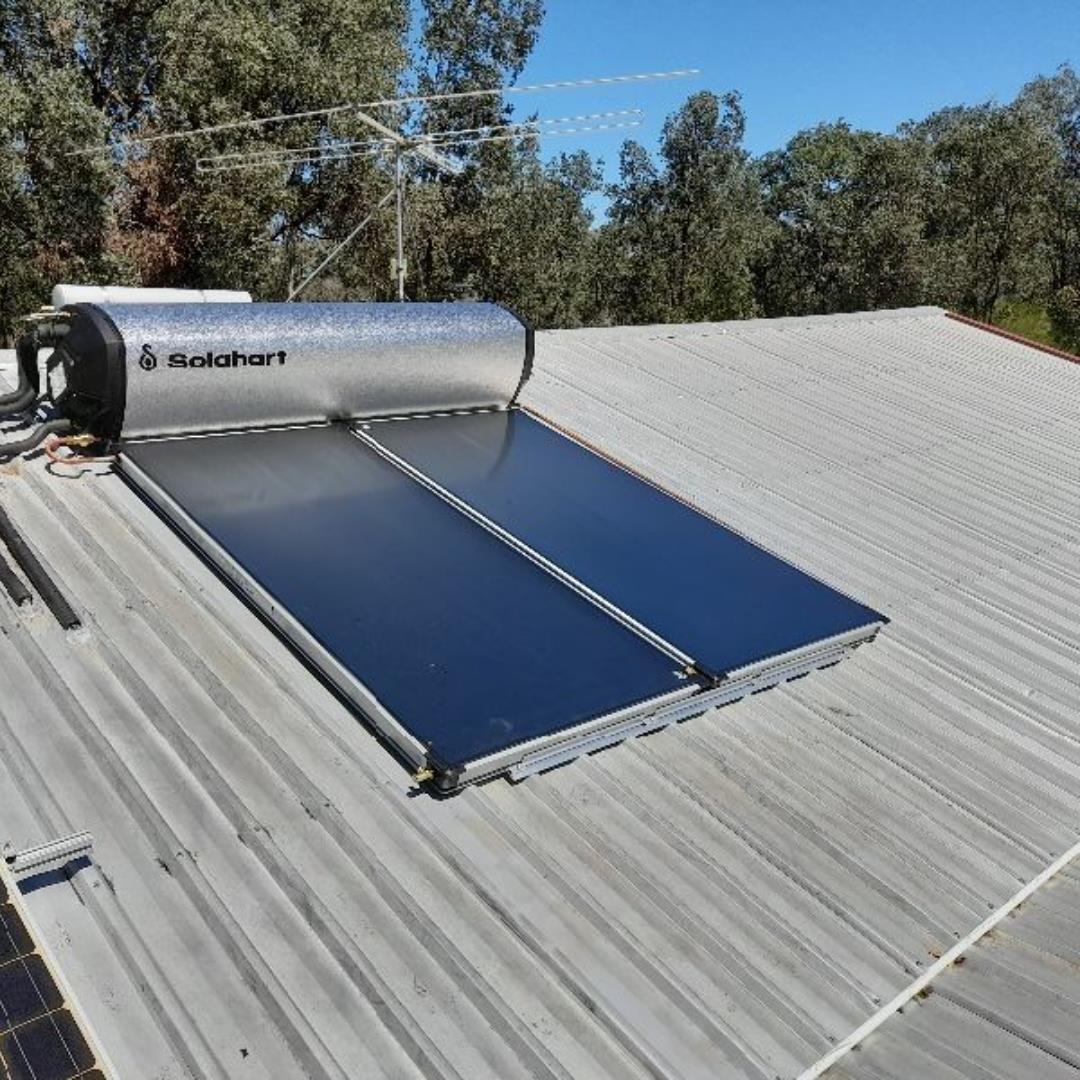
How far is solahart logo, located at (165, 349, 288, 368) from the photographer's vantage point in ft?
16.1

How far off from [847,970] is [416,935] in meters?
1.48

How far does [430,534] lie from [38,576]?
167 centimetres

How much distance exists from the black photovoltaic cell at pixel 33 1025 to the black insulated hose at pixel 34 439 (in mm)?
3161

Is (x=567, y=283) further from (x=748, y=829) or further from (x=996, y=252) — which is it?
(x=748, y=829)

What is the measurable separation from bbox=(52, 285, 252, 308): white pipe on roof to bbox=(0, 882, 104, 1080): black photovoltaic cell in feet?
12.5

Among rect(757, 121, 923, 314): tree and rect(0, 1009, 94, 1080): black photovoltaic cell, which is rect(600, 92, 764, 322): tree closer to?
rect(757, 121, 923, 314): tree

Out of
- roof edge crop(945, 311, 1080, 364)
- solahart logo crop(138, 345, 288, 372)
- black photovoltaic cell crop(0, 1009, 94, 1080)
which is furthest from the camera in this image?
roof edge crop(945, 311, 1080, 364)

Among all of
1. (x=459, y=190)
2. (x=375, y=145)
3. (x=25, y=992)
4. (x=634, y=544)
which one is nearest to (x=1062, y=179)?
(x=459, y=190)

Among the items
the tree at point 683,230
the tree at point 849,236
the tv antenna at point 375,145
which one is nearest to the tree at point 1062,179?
the tree at point 849,236

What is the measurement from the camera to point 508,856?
3467 millimetres

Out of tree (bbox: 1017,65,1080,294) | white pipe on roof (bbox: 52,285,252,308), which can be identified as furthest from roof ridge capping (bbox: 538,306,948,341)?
tree (bbox: 1017,65,1080,294)

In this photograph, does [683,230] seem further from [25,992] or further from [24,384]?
[25,992]

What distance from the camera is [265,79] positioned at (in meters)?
24.0

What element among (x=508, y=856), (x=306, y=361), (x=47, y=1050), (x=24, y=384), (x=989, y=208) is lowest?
(x=508, y=856)
